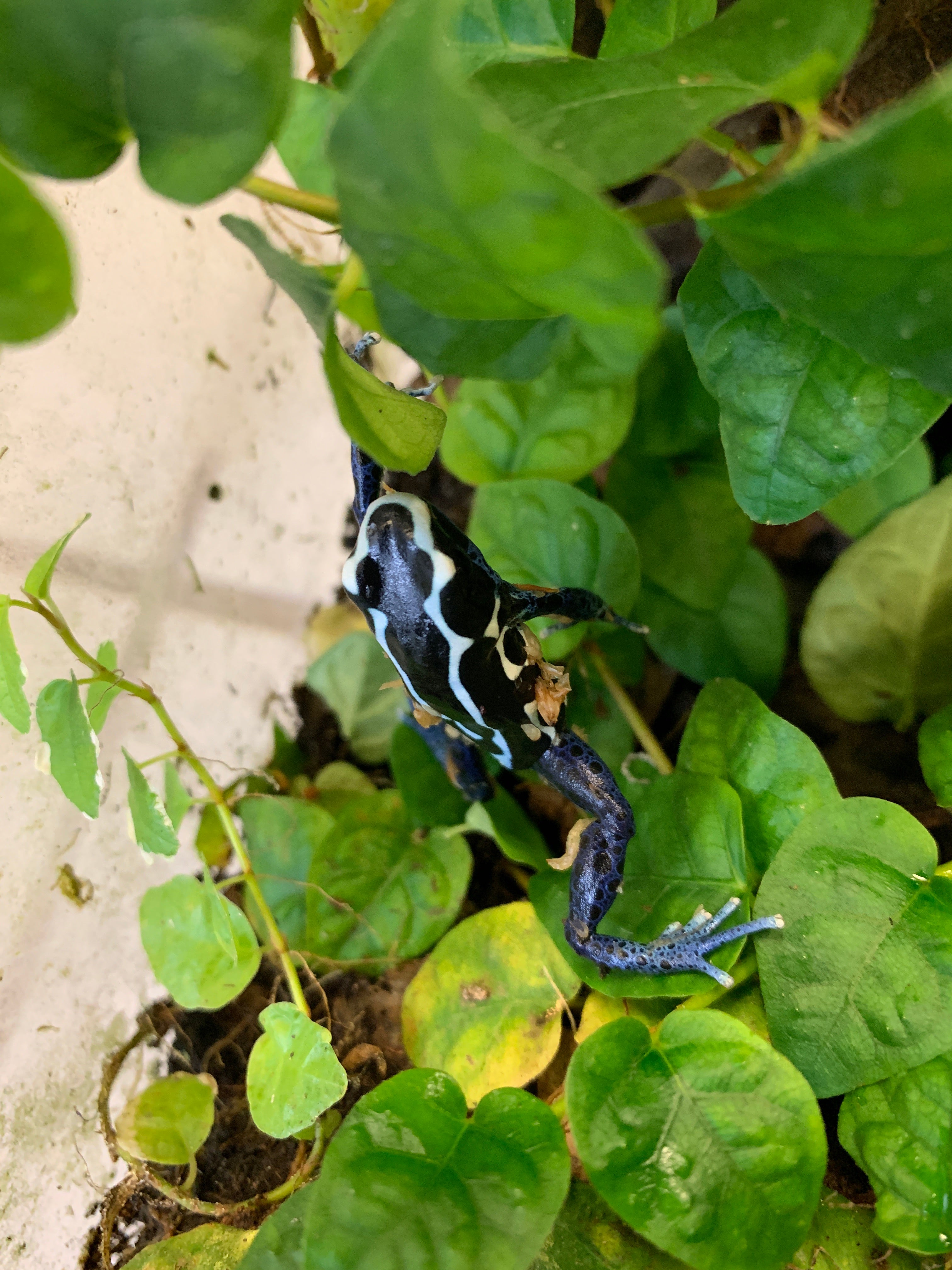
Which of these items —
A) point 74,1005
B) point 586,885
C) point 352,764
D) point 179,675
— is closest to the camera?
point 586,885

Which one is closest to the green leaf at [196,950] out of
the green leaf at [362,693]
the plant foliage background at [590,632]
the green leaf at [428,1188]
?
the plant foliage background at [590,632]

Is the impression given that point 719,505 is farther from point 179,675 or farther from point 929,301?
point 179,675

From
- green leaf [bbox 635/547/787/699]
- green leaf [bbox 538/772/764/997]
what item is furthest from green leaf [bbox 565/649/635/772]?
green leaf [bbox 538/772/764/997]

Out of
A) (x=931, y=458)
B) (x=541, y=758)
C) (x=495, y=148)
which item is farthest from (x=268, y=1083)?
(x=931, y=458)

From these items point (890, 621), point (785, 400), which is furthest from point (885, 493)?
point (785, 400)

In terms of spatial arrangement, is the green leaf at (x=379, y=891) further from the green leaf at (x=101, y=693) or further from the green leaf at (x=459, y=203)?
the green leaf at (x=459, y=203)

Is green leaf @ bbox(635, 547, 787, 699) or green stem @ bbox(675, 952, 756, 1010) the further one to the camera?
green leaf @ bbox(635, 547, 787, 699)

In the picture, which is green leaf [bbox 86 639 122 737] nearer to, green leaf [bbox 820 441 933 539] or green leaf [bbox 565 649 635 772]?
green leaf [bbox 565 649 635 772]
